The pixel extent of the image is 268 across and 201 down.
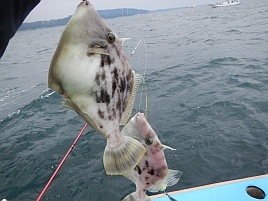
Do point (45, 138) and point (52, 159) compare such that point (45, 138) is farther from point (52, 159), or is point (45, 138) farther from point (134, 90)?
point (134, 90)

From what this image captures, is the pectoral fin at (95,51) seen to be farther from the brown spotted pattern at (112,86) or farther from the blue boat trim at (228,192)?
the blue boat trim at (228,192)

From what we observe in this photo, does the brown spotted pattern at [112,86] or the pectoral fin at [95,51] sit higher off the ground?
the pectoral fin at [95,51]

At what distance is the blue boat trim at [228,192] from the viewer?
12.2 feet

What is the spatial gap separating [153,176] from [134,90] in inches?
58.9

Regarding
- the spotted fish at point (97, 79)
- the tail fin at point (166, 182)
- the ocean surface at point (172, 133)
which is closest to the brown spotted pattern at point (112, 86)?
the spotted fish at point (97, 79)

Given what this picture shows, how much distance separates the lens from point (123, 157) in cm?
146

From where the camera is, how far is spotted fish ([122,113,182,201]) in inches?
99.2

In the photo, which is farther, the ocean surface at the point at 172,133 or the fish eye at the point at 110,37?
the ocean surface at the point at 172,133

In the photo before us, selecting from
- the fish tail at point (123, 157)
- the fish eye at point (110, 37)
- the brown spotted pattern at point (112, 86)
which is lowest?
the fish tail at point (123, 157)

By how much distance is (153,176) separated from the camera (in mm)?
2676

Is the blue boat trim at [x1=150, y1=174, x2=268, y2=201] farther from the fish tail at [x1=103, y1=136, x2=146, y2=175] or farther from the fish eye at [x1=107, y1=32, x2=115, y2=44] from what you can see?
the fish eye at [x1=107, y1=32, x2=115, y2=44]

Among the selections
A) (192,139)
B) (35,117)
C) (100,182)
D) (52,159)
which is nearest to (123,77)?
(100,182)

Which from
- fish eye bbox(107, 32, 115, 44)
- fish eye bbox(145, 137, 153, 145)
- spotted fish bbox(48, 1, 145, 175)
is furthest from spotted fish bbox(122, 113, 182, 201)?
fish eye bbox(107, 32, 115, 44)

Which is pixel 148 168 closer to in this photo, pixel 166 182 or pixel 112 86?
pixel 166 182
